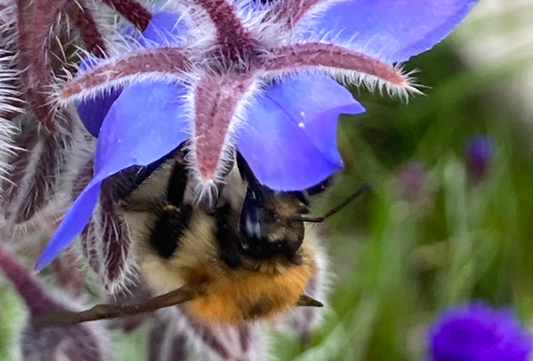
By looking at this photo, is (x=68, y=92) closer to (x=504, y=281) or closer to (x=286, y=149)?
(x=286, y=149)

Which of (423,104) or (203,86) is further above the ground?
(203,86)

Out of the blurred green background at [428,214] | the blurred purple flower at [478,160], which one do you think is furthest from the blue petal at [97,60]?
the blurred purple flower at [478,160]

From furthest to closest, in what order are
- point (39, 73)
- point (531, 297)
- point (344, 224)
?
point (344, 224), point (531, 297), point (39, 73)

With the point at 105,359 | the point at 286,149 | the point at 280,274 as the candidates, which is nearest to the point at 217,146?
the point at 286,149

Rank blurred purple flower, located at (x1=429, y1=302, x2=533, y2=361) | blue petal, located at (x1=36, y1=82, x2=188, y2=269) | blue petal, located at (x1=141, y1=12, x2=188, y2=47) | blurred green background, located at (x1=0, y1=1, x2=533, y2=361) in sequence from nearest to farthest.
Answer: blue petal, located at (x1=36, y1=82, x2=188, y2=269) < blue petal, located at (x1=141, y1=12, x2=188, y2=47) < blurred purple flower, located at (x1=429, y1=302, x2=533, y2=361) < blurred green background, located at (x1=0, y1=1, x2=533, y2=361)

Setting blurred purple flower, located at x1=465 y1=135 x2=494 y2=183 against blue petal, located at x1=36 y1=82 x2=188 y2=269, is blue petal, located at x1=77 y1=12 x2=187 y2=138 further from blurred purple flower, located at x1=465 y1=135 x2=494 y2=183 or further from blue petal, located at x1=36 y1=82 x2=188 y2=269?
blurred purple flower, located at x1=465 y1=135 x2=494 y2=183

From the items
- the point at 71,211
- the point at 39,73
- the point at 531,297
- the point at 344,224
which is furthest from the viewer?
the point at 344,224

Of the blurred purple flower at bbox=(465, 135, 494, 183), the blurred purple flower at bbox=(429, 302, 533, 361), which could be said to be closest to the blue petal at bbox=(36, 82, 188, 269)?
the blurred purple flower at bbox=(429, 302, 533, 361)
